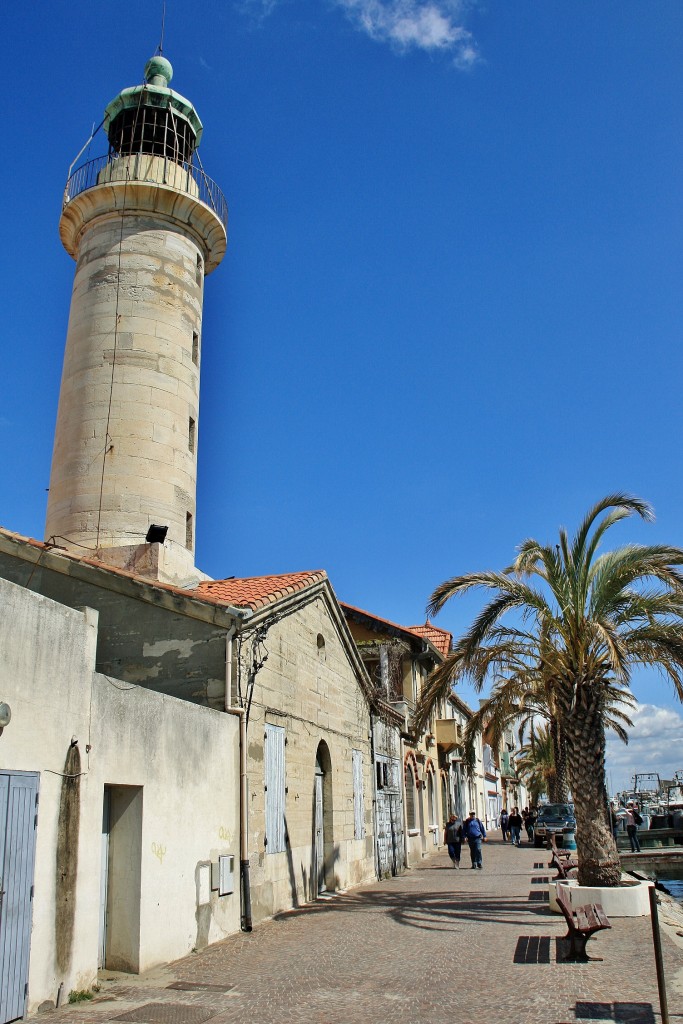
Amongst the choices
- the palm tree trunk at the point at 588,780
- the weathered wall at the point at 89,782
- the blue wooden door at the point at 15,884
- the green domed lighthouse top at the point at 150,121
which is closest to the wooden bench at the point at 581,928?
the palm tree trunk at the point at 588,780

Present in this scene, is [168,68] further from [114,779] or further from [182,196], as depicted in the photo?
[114,779]

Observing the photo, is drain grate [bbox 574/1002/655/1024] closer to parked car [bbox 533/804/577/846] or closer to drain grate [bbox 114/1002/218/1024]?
drain grate [bbox 114/1002/218/1024]

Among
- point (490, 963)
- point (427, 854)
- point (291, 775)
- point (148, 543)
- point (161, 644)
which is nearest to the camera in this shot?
point (490, 963)

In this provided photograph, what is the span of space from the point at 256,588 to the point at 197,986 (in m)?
7.79

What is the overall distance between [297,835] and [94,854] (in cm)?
703

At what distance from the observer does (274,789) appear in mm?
13648

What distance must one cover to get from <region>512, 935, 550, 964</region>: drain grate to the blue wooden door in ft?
17.5

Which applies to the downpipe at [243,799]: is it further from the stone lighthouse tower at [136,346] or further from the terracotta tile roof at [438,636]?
the terracotta tile roof at [438,636]

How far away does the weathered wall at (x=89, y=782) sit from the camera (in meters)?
7.48

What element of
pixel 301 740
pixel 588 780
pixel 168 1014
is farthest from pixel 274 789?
pixel 168 1014

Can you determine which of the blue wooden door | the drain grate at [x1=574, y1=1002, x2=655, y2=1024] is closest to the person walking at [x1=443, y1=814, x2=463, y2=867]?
the drain grate at [x1=574, y1=1002, x2=655, y2=1024]

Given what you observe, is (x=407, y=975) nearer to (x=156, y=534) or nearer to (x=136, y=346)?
(x=156, y=534)

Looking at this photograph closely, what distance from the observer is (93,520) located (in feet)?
57.6

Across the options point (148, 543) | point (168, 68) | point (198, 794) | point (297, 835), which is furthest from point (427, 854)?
point (168, 68)
